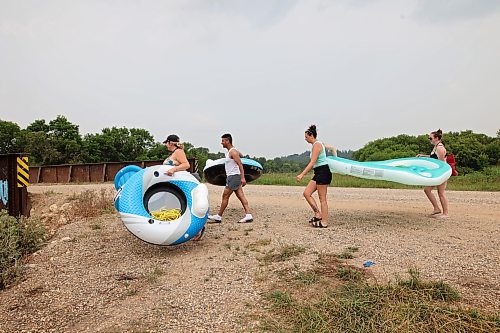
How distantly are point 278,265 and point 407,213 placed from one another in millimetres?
5233

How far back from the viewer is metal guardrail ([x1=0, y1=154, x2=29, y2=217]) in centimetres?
842

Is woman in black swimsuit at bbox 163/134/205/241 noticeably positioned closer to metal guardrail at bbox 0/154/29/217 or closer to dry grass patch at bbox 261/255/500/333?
dry grass patch at bbox 261/255/500/333

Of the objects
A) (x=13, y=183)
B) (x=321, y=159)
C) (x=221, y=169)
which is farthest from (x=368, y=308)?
(x=13, y=183)

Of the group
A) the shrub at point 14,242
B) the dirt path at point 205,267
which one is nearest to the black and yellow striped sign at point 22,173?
the dirt path at point 205,267

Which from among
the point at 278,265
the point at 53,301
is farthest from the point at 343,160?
the point at 53,301

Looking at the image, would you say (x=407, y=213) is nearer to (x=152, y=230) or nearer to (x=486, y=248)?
(x=486, y=248)

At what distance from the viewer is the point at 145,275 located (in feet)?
16.1

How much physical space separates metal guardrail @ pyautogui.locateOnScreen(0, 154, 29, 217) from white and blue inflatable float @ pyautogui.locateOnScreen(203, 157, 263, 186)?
4.03 metres

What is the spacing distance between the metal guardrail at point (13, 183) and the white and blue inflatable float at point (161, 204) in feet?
12.7

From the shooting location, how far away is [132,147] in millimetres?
48781

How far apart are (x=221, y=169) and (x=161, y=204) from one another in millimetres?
3165

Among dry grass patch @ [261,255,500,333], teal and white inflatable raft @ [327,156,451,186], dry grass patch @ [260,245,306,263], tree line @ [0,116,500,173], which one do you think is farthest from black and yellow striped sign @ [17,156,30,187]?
tree line @ [0,116,500,173]

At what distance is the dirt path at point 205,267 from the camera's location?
377 cm

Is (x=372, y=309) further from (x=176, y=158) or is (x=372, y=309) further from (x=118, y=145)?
(x=118, y=145)
